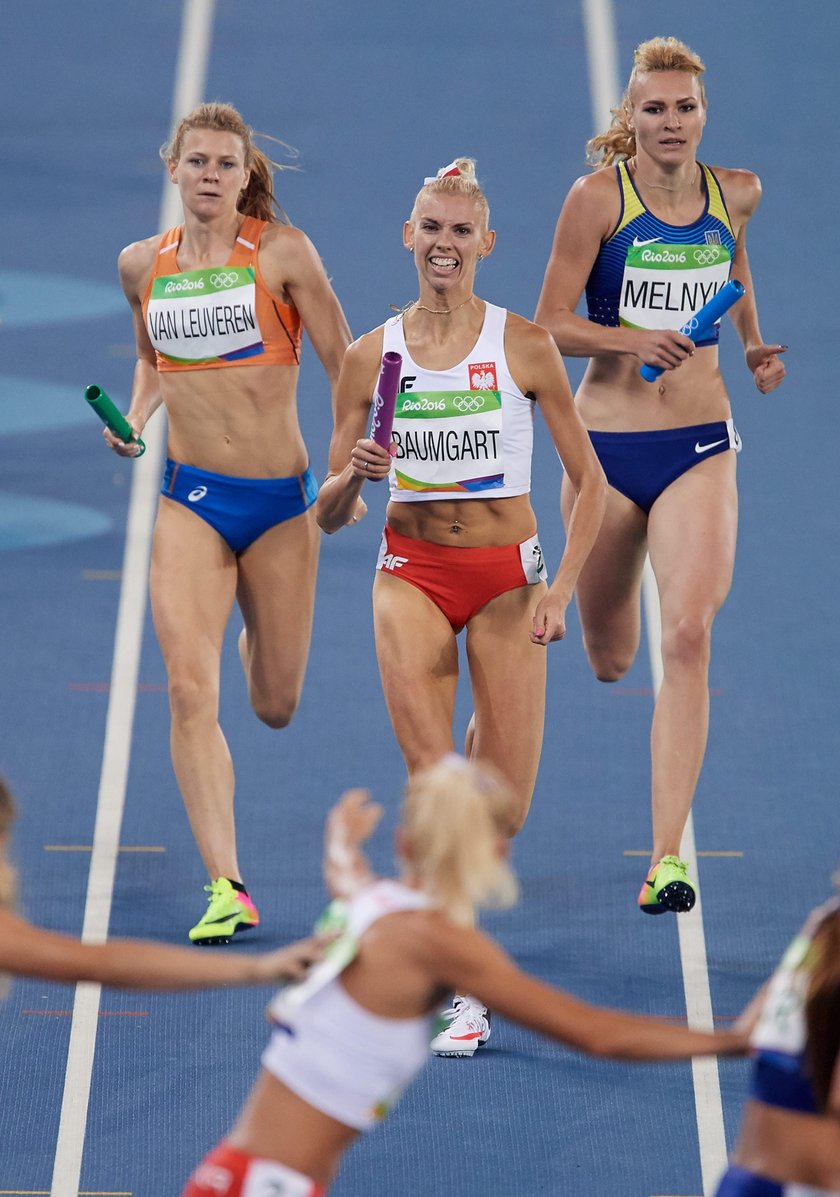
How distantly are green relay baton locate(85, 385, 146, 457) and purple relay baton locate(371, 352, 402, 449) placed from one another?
2.86ft

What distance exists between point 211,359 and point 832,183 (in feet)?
22.2

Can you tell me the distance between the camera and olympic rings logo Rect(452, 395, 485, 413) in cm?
604

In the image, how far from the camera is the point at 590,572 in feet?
A: 22.6

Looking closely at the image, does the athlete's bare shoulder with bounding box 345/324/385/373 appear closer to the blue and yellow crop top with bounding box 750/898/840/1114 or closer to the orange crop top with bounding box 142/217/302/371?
the orange crop top with bounding box 142/217/302/371

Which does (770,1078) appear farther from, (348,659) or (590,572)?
(348,659)

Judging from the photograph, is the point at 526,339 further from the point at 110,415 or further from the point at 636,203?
the point at 110,415

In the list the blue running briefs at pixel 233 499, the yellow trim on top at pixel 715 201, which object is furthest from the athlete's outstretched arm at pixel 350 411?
the yellow trim on top at pixel 715 201

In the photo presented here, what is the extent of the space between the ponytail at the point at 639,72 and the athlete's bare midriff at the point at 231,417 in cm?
123

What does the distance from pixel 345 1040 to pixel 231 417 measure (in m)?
3.24

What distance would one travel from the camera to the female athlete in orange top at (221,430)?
6492 mm

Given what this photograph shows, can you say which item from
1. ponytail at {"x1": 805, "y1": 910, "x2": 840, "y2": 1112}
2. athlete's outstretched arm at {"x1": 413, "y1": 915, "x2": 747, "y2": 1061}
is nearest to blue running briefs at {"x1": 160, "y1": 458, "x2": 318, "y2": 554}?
athlete's outstretched arm at {"x1": 413, "y1": 915, "x2": 747, "y2": 1061}

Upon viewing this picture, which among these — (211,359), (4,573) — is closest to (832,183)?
(4,573)

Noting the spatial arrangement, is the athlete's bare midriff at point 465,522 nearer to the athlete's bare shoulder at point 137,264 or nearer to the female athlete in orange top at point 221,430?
the female athlete in orange top at point 221,430

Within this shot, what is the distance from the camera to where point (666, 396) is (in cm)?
668
